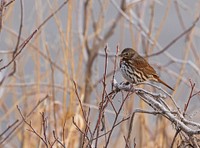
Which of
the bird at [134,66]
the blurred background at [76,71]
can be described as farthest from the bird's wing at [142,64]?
the blurred background at [76,71]

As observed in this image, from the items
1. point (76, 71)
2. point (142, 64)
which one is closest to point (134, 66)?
point (142, 64)

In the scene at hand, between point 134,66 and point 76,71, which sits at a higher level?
point 76,71

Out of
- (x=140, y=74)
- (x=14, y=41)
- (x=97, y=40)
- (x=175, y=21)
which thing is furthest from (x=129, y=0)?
(x=175, y=21)

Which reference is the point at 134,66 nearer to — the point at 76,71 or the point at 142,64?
the point at 142,64

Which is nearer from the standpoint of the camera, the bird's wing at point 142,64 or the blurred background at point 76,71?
the bird's wing at point 142,64

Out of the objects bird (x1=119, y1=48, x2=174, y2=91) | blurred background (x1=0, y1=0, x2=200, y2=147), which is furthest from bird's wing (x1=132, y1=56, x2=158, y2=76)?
blurred background (x1=0, y1=0, x2=200, y2=147)

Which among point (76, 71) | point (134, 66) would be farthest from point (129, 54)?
point (76, 71)

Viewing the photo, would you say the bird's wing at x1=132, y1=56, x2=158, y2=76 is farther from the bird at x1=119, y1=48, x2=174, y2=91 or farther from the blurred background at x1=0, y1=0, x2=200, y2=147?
the blurred background at x1=0, y1=0, x2=200, y2=147

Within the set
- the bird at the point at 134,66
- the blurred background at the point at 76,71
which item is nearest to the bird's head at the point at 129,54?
the bird at the point at 134,66

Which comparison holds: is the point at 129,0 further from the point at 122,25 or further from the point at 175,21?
the point at 175,21

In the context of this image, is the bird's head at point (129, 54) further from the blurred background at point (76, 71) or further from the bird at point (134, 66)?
the blurred background at point (76, 71)

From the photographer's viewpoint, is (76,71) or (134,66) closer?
(134,66)

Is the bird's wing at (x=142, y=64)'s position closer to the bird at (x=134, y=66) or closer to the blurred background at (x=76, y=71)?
the bird at (x=134, y=66)

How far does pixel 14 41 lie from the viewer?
10.9 feet
